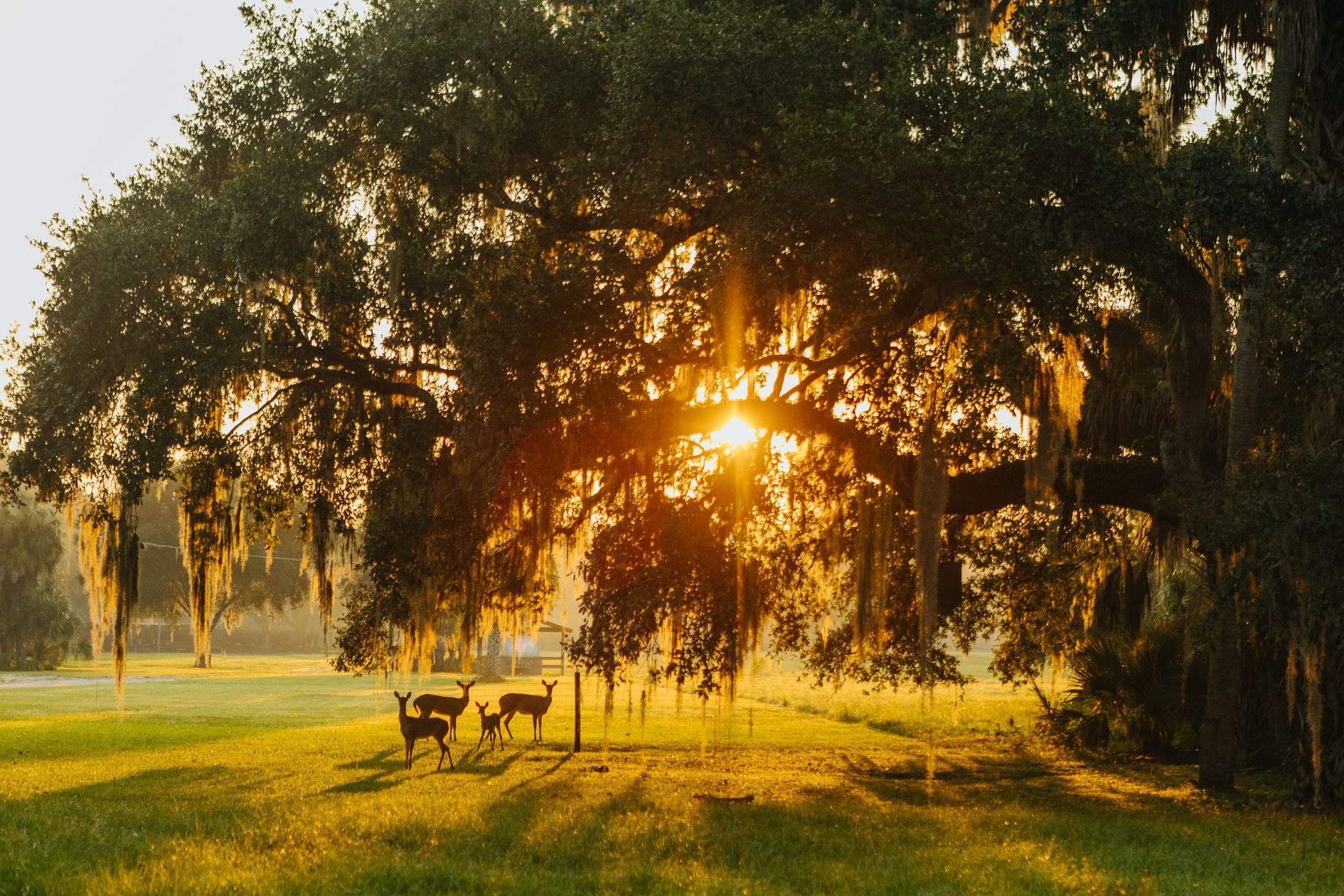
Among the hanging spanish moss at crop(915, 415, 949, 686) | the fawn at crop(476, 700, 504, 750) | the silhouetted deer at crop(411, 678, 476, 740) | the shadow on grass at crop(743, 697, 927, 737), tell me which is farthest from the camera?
the shadow on grass at crop(743, 697, 927, 737)

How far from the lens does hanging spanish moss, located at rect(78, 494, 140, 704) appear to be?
15719 millimetres

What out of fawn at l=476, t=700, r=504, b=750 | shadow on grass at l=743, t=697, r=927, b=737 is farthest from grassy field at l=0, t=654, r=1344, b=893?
shadow on grass at l=743, t=697, r=927, b=737

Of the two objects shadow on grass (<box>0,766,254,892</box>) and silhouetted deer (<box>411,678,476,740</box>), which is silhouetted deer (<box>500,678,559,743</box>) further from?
shadow on grass (<box>0,766,254,892</box>)

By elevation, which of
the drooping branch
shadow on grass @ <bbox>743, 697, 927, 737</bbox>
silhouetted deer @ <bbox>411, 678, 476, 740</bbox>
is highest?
the drooping branch

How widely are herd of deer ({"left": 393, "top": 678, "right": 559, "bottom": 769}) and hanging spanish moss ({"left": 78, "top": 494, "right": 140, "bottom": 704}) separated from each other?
3.65 meters

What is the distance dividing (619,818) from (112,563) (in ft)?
27.5

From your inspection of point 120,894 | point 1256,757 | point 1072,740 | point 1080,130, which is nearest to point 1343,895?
point 1080,130

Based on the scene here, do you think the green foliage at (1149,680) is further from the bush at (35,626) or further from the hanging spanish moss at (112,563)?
the bush at (35,626)

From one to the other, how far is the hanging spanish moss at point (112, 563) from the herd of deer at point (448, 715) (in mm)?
3654

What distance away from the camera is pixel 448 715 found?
65.4ft

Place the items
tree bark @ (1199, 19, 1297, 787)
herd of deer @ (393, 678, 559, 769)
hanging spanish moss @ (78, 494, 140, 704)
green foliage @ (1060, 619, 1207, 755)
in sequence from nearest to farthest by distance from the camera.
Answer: tree bark @ (1199, 19, 1297, 787), hanging spanish moss @ (78, 494, 140, 704), herd of deer @ (393, 678, 559, 769), green foliage @ (1060, 619, 1207, 755)

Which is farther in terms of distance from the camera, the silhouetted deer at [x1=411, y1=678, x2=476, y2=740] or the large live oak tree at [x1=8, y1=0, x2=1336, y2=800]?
the silhouetted deer at [x1=411, y1=678, x2=476, y2=740]

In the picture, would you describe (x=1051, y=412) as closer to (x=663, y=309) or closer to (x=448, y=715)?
(x=663, y=309)

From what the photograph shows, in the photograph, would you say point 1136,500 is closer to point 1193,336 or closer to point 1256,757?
point 1193,336
